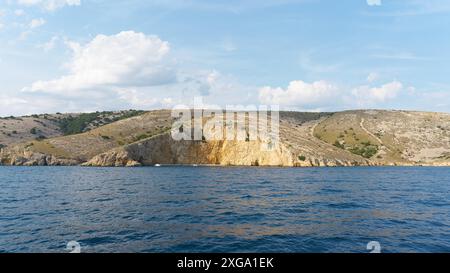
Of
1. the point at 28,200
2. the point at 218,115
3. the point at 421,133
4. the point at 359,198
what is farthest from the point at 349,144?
the point at 28,200

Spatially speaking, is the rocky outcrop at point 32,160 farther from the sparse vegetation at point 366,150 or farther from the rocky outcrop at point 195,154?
the sparse vegetation at point 366,150

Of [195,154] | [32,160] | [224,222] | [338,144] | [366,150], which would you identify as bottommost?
[32,160]

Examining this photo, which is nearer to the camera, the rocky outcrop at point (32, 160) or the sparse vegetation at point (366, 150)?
the rocky outcrop at point (32, 160)

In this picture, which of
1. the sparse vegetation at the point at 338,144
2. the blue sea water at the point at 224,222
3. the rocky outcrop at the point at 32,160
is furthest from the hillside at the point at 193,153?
the blue sea water at the point at 224,222

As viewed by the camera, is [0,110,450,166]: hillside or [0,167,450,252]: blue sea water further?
[0,110,450,166]: hillside

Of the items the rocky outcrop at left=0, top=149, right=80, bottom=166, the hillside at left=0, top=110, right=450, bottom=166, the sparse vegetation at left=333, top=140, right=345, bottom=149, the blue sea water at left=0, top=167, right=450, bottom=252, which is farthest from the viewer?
the sparse vegetation at left=333, top=140, right=345, bottom=149

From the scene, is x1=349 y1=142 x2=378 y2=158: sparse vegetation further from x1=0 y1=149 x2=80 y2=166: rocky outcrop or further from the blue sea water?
the blue sea water

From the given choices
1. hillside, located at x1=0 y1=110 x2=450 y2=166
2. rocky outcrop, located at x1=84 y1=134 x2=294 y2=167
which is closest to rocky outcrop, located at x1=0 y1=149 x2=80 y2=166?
hillside, located at x1=0 y1=110 x2=450 y2=166

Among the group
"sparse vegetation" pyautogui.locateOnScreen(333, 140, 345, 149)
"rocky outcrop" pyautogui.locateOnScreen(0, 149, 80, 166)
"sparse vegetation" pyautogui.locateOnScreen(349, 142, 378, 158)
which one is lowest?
"rocky outcrop" pyautogui.locateOnScreen(0, 149, 80, 166)

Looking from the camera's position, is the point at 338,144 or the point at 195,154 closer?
the point at 195,154

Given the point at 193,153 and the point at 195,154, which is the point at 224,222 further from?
the point at 193,153

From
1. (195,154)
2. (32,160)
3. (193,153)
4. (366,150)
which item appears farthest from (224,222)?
(366,150)
